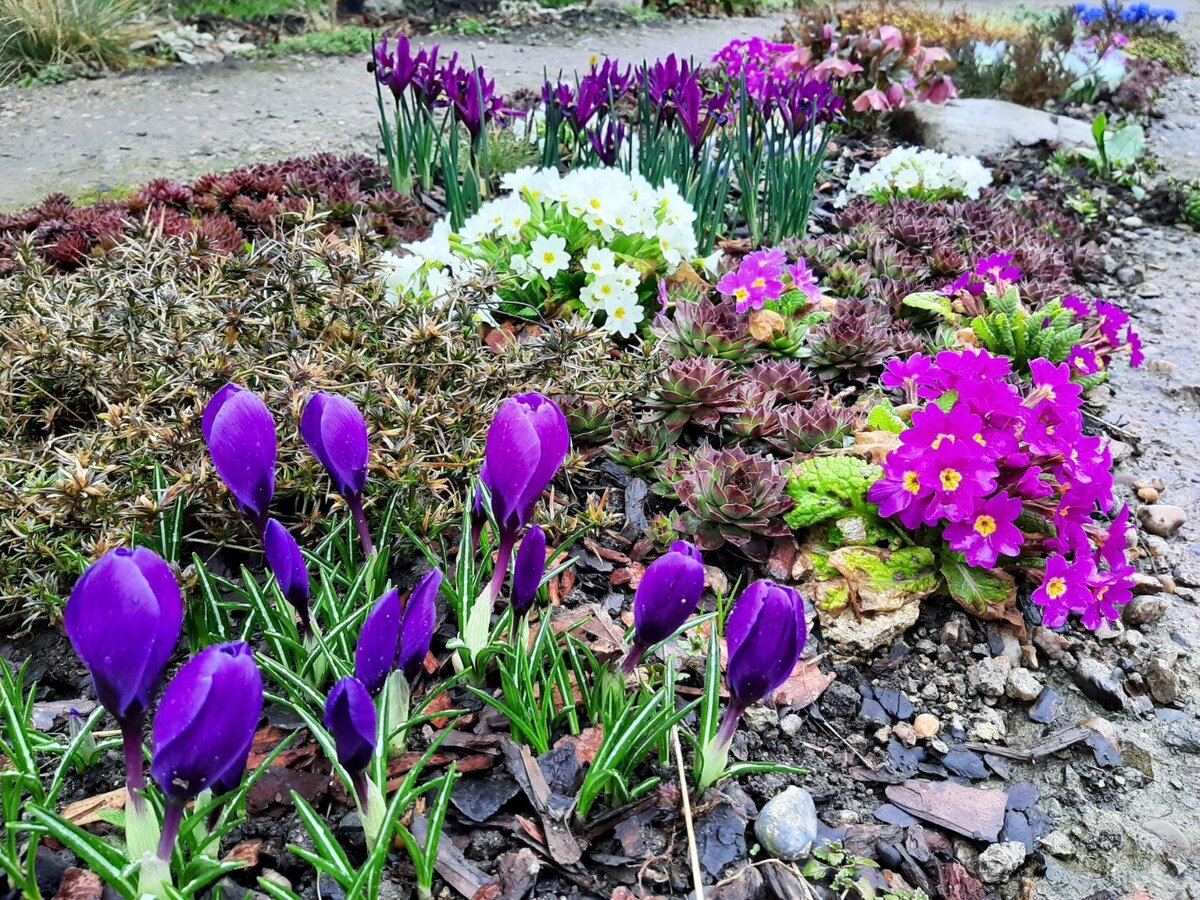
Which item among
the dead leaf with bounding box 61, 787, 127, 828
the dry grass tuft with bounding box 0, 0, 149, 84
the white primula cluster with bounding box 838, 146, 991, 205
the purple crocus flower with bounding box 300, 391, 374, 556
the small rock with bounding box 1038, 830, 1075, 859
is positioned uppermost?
the dry grass tuft with bounding box 0, 0, 149, 84

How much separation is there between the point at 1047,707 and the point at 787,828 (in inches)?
35.6

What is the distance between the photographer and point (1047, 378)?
2504 millimetres

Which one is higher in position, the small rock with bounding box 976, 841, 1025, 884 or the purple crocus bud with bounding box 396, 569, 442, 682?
the purple crocus bud with bounding box 396, 569, 442, 682

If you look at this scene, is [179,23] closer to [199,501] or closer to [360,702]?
[199,501]

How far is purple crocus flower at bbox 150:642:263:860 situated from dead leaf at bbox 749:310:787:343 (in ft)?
7.45

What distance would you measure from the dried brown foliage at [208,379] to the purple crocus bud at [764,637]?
94 cm

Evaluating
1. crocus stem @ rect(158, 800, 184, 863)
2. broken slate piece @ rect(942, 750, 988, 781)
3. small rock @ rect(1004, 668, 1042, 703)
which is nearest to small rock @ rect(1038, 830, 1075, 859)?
broken slate piece @ rect(942, 750, 988, 781)

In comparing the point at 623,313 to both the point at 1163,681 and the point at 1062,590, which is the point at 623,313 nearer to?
the point at 1062,590

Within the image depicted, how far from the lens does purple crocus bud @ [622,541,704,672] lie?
4.67 feet

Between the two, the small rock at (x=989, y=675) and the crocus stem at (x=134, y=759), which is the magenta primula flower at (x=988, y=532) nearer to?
the small rock at (x=989, y=675)

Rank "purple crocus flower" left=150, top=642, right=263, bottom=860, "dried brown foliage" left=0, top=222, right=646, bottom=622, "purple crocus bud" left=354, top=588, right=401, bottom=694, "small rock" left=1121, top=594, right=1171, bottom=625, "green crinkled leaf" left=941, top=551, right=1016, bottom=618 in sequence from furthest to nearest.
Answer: "small rock" left=1121, top=594, right=1171, bottom=625 < "green crinkled leaf" left=941, top=551, right=1016, bottom=618 < "dried brown foliage" left=0, top=222, right=646, bottom=622 < "purple crocus bud" left=354, top=588, right=401, bottom=694 < "purple crocus flower" left=150, top=642, right=263, bottom=860

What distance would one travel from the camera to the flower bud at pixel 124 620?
3.47ft

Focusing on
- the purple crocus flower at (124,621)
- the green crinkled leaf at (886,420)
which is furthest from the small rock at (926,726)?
the purple crocus flower at (124,621)

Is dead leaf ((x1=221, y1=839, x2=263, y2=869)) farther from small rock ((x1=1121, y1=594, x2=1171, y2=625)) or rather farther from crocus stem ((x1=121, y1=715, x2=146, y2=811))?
small rock ((x1=1121, y1=594, x2=1171, y2=625))
